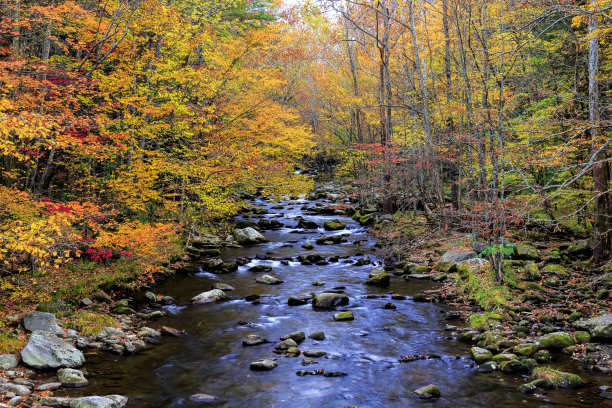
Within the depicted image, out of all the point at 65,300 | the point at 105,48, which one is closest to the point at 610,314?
the point at 65,300

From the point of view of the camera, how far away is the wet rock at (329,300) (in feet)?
37.6

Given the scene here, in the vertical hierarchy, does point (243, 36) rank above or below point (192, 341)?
above

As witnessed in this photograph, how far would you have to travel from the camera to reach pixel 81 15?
11.3 m

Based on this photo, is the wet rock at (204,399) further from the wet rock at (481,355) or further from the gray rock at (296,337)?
the wet rock at (481,355)

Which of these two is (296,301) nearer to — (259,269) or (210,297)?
(210,297)

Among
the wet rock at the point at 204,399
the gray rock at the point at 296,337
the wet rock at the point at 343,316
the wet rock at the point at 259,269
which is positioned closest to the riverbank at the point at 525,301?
the wet rock at the point at 343,316

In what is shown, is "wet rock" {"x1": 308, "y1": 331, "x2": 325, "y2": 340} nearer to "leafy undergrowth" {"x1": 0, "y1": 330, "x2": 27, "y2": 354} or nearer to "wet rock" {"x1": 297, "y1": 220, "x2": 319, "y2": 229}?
"leafy undergrowth" {"x1": 0, "y1": 330, "x2": 27, "y2": 354}

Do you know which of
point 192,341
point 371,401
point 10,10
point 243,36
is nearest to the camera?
point 371,401

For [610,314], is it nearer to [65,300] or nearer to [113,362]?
[113,362]

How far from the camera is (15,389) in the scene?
6.05 meters

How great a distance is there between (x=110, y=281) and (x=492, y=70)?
1283 centimetres

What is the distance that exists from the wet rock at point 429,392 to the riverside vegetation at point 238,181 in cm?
3

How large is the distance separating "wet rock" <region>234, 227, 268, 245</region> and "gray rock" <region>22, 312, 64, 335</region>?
11.6 meters

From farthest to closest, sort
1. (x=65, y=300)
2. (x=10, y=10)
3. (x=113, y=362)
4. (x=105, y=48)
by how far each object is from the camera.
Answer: (x=105, y=48) < (x=10, y=10) < (x=65, y=300) < (x=113, y=362)
